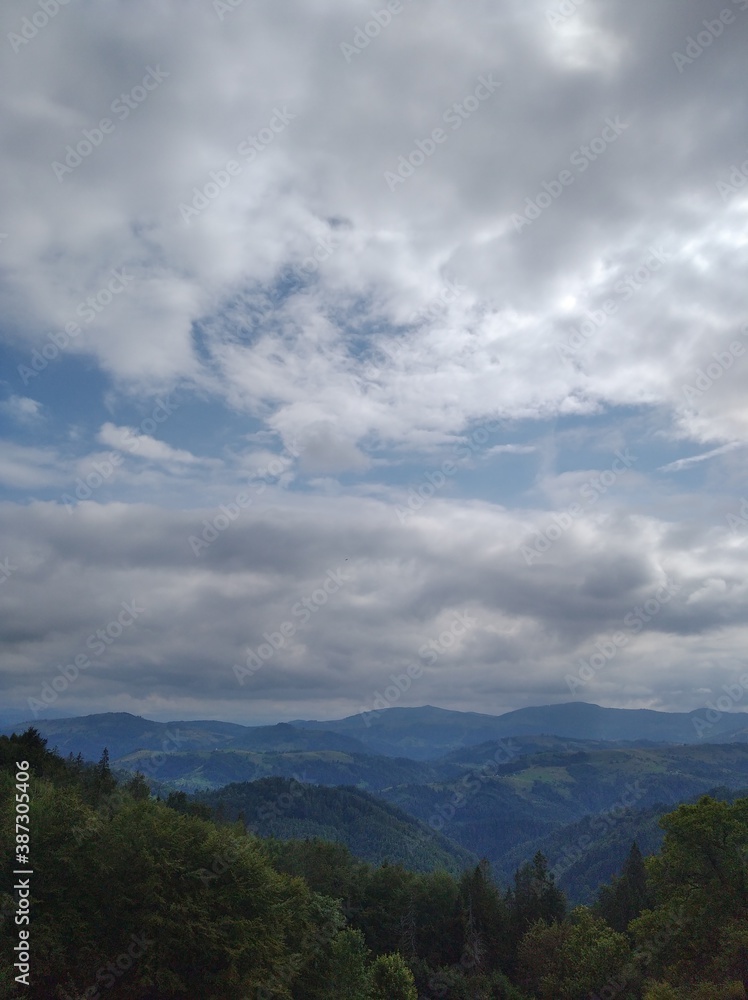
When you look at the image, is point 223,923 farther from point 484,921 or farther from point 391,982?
point 484,921

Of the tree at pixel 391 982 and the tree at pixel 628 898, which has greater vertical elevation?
the tree at pixel 391 982

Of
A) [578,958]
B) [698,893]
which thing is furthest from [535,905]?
[698,893]

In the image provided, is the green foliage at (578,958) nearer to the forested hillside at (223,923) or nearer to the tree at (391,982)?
the forested hillside at (223,923)

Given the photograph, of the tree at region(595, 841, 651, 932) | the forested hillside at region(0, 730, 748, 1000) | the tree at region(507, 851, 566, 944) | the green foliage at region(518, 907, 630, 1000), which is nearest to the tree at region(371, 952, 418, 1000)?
the forested hillside at region(0, 730, 748, 1000)

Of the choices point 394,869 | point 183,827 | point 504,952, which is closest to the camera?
point 183,827

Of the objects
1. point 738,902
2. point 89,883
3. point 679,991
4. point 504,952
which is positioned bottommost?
point 504,952

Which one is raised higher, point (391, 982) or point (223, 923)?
point (223, 923)

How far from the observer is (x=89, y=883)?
47.4 m

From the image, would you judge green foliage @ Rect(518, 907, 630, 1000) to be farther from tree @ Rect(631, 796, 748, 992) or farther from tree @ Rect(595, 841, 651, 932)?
tree @ Rect(595, 841, 651, 932)

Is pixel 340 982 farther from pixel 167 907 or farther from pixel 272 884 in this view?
pixel 167 907

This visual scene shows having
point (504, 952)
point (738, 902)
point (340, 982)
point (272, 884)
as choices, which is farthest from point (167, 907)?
point (504, 952)

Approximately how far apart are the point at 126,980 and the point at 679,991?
117 ft

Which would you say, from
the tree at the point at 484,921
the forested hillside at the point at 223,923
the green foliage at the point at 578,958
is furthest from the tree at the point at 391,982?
the tree at the point at 484,921

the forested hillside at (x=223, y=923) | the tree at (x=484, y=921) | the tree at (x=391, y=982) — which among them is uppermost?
the forested hillside at (x=223, y=923)
